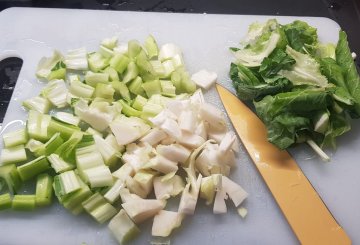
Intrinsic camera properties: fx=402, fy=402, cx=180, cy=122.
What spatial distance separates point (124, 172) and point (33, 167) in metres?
0.41

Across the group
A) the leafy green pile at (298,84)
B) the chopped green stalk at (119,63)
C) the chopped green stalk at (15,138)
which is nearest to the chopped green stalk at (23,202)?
the chopped green stalk at (15,138)

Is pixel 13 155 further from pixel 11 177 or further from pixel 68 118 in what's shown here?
pixel 68 118

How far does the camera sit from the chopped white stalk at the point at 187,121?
1.90 metres

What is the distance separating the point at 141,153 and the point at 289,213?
722 mm

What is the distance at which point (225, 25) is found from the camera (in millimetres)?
2488

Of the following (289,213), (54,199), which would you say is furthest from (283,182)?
(54,199)

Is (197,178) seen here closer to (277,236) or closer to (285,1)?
(277,236)

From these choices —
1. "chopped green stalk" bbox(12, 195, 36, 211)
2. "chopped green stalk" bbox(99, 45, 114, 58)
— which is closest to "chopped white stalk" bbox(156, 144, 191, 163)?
"chopped green stalk" bbox(12, 195, 36, 211)

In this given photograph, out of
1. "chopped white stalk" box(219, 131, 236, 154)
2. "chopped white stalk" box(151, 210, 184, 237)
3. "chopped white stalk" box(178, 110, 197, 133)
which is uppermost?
"chopped white stalk" box(178, 110, 197, 133)

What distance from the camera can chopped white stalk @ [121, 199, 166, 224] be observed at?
171 centimetres

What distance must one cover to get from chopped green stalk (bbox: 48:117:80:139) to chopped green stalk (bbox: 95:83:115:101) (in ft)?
0.82

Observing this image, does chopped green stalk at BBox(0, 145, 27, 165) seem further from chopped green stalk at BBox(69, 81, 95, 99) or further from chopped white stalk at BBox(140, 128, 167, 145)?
chopped white stalk at BBox(140, 128, 167, 145)

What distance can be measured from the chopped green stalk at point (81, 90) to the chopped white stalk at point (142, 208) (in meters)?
0.67

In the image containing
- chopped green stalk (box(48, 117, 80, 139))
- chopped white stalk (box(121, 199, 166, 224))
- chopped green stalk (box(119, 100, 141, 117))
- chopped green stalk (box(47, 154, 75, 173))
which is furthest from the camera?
chopped green stalk (box(119, 100, 141, 117))
